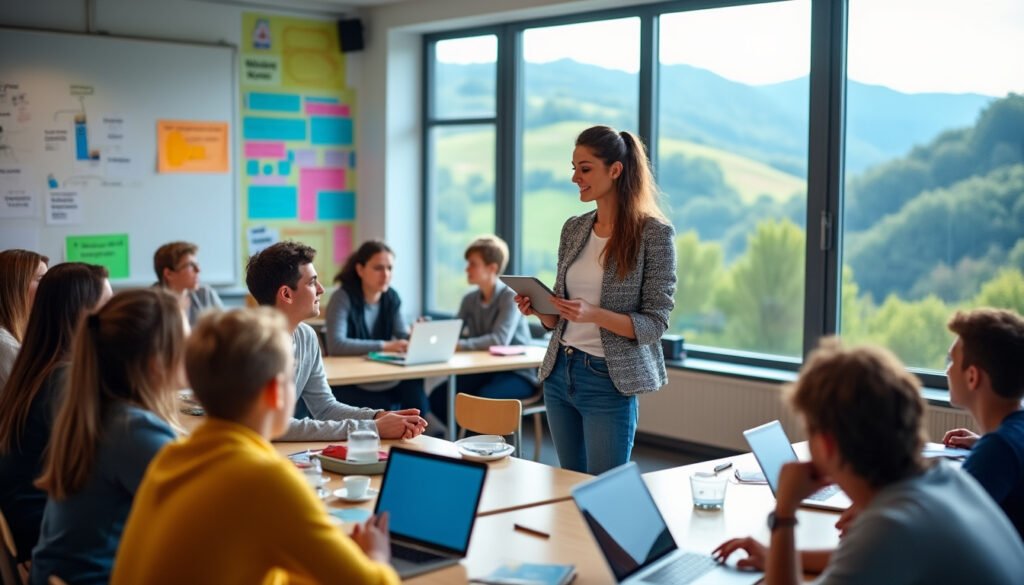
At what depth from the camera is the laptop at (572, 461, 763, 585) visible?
2146mm

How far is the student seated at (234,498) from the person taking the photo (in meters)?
1.77

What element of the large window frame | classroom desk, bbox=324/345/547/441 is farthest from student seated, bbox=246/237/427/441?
the large window frame

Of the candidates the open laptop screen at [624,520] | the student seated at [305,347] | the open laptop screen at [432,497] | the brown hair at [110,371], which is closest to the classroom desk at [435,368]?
the student seated at [305,347]

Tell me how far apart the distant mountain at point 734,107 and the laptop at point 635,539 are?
3.54 metres

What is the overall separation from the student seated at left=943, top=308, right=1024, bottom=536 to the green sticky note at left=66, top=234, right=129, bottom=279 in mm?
5527

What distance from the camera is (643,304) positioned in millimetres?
3604

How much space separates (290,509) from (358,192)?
21.3ft

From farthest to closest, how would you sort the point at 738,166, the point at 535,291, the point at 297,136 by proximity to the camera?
1. the point at 297,136
2. the point at 738,166
3. the point at 535,291

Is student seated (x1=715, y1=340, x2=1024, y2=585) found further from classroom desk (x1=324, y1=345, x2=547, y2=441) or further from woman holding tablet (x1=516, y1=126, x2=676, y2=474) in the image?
classroom desk (x1=324, y1=345, x2=547, y2=441)

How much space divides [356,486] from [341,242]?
5.44 m

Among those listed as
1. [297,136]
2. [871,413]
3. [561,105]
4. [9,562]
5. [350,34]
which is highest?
[350,34]

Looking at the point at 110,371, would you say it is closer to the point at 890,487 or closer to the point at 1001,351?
the point at 890,487

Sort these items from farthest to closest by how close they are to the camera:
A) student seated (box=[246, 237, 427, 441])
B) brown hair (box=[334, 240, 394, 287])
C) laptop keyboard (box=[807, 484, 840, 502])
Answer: brown hair (box=[334, 240, 394, 287]), student seated (box=[246, 237, 427, 441]), laptop keyboard (box=[807, 484, 840, 502])

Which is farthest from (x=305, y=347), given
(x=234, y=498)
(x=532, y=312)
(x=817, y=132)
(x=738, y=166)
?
(x=738, y=166)
